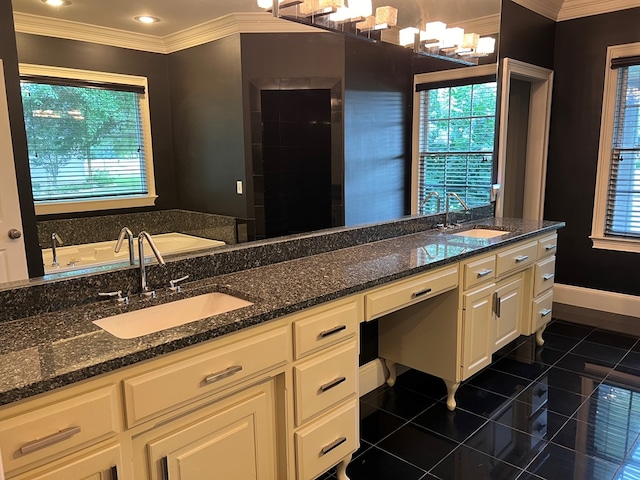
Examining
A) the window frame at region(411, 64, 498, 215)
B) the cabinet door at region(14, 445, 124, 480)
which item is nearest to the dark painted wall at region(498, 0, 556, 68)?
the window frame at region(411, 64, 498, 215)

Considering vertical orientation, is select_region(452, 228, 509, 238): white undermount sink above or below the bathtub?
below

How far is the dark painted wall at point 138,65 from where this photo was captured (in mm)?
1564

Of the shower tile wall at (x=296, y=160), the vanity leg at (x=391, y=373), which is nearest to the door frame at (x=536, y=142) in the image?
the vanity leg at (x=391, y=373)

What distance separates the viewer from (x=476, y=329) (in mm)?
2705

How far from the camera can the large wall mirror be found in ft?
5.58

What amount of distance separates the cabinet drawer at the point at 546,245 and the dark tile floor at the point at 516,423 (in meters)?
0.70

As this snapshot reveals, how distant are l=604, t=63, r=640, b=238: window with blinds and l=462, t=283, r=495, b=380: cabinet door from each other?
79.0 inches

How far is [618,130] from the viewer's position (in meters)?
4.00

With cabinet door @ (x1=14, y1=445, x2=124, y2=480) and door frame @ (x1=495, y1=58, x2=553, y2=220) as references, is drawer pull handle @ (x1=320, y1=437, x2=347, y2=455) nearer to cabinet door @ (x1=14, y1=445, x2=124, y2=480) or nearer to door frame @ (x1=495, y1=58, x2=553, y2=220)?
cabinet door @ (x1=14, y1=445, x2=124, y2=480)

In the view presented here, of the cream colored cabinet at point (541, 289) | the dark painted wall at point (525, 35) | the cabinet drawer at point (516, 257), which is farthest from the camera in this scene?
the dark painted wall at point (525, 35)

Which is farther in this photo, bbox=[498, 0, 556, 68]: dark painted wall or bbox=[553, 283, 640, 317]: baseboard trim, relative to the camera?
bbox=[553, 283, 640, 317]: baseboard trim

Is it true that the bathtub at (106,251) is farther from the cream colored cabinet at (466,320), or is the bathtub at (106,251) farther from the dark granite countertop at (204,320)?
the cream colored cabinet at (466,320)

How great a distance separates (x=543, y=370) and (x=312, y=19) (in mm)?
2523

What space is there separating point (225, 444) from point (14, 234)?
940 millimetres
